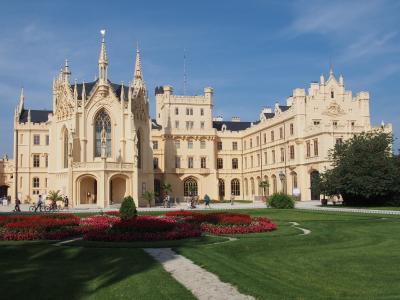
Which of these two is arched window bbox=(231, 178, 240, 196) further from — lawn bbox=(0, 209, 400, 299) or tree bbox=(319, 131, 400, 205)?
lawn bbox=(0, 209, 400, 299)

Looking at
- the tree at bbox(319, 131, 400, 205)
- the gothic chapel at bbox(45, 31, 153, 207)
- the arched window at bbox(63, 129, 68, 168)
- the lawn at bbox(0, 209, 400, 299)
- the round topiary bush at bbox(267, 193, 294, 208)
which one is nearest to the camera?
the lawn at bbox(0, 209, 400, 299)

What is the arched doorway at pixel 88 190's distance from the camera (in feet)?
196

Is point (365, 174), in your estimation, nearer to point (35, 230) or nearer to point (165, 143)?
point (35, 230)

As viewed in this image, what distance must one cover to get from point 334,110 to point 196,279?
62.2 metres

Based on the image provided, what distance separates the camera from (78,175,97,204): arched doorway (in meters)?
59.8

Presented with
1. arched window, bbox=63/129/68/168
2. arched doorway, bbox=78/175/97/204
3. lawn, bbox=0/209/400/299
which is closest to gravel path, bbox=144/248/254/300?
lawn, bbox=0/209/400/299

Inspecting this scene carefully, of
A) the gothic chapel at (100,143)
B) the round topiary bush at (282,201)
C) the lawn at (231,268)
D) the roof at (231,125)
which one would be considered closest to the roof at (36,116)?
the gothic chapel at (100,143)

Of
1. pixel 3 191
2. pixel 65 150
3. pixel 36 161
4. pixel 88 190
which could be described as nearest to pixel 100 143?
pixel 65 150

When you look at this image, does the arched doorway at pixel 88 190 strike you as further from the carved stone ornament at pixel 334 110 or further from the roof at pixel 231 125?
the roof at pixel 231 125

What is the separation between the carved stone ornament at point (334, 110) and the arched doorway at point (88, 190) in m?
35.1

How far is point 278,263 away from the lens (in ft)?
49.2

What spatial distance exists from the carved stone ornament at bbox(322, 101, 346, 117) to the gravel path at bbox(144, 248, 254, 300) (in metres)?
57.9

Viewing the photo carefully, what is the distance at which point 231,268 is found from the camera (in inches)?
539

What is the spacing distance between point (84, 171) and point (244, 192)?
40111 mm
